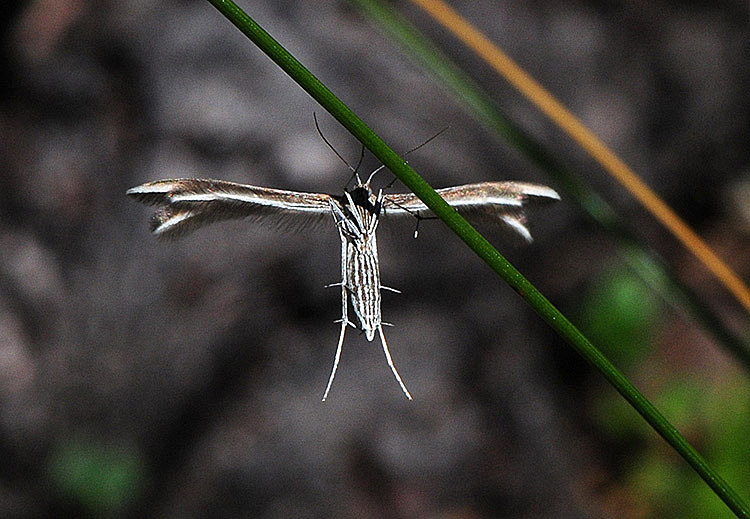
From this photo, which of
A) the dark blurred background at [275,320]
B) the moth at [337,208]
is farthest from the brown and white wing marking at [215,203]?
the dark blurred background at [275,320]

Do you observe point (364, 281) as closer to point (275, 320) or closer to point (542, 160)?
point (542, 160)

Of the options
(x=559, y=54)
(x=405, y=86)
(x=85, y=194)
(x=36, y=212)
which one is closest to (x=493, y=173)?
(x=405, y=86)

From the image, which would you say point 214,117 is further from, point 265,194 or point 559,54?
point 265,194

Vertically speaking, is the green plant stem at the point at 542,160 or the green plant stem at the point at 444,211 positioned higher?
the green plant stem at the point at 542,160

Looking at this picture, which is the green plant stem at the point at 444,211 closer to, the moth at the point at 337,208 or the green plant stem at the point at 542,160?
the moth at the point at 337,208

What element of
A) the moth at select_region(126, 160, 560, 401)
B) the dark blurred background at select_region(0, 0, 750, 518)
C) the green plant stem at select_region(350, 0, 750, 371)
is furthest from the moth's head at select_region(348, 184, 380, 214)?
the dark blurred background at select_region(0, 0, 750, 518)
